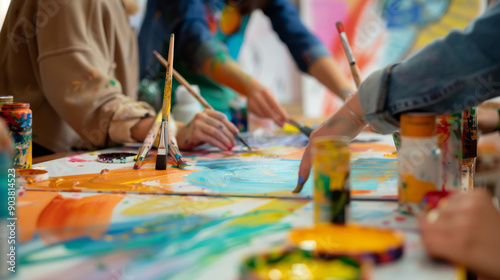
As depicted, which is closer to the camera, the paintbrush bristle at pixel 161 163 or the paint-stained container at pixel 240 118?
the paintbrush bristle at pixel 161 163

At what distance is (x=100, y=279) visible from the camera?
1.77 feet

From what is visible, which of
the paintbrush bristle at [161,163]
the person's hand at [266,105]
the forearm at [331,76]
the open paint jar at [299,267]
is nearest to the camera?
the open paint jar at [299,267]

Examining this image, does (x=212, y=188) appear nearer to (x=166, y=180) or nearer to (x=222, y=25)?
(x=166, y=180)

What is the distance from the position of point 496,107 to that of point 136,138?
50.3 inches

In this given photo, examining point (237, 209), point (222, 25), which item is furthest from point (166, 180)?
point (222, 25)

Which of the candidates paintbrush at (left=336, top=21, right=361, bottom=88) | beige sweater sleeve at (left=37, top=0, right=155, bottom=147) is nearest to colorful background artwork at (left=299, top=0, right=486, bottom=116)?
paintbrush at (left=336, top=21, right=361, bottom=88)

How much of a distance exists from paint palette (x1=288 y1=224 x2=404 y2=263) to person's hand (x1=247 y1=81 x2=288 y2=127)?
122cm

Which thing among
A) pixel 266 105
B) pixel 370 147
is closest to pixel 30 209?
pixel 370 147

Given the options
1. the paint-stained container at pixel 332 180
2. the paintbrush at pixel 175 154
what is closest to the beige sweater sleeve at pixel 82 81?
the paintbrush at pixel 175 154

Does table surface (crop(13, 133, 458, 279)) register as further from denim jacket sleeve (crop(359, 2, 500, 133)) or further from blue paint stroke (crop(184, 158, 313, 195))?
denim jacket sleeve (crop(359, 2, 500, 133))

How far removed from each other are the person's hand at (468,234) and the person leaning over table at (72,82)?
0.91m

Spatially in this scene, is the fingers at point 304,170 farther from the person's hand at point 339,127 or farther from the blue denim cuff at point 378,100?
the blue denim cuff at point 378,100

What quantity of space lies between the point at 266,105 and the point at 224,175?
0.82 meters

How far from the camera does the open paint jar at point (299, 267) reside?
48 cm
